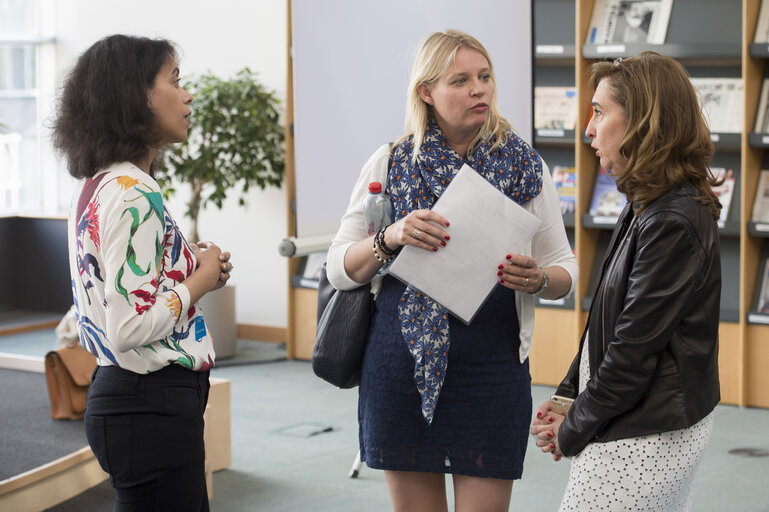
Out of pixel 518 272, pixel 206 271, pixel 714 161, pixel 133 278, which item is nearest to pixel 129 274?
pixel 133 278

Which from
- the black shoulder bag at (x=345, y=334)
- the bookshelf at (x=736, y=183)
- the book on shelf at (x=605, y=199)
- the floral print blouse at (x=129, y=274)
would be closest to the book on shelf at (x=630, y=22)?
the bookshelf at (x=736, y=183)

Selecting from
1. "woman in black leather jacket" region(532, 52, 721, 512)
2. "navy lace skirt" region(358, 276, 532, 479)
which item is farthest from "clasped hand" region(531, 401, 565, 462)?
"navy lace skirt" region(358, 276, 532, 479)

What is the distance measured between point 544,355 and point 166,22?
157 inches

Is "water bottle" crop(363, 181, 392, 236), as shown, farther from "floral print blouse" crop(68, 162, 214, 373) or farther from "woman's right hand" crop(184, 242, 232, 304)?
"floral print blouse" crop(68, 162, 214, 373)

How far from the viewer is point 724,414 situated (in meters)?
4.82

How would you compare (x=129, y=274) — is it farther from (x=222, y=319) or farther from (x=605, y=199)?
(x=222, y=319)

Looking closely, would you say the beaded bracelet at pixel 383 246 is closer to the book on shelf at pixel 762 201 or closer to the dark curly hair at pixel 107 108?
the dark curly hair at pixel 107 108

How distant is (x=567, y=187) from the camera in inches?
218

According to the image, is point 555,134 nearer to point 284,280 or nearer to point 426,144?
point 284,280

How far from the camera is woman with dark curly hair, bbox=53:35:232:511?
1717 mm

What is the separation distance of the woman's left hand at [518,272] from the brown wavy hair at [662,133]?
1.18 ft

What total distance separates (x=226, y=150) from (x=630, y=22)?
2.67m

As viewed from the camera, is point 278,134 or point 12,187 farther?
point 12,187

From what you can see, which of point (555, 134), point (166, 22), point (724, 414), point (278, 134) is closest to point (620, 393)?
point (724, 414)
